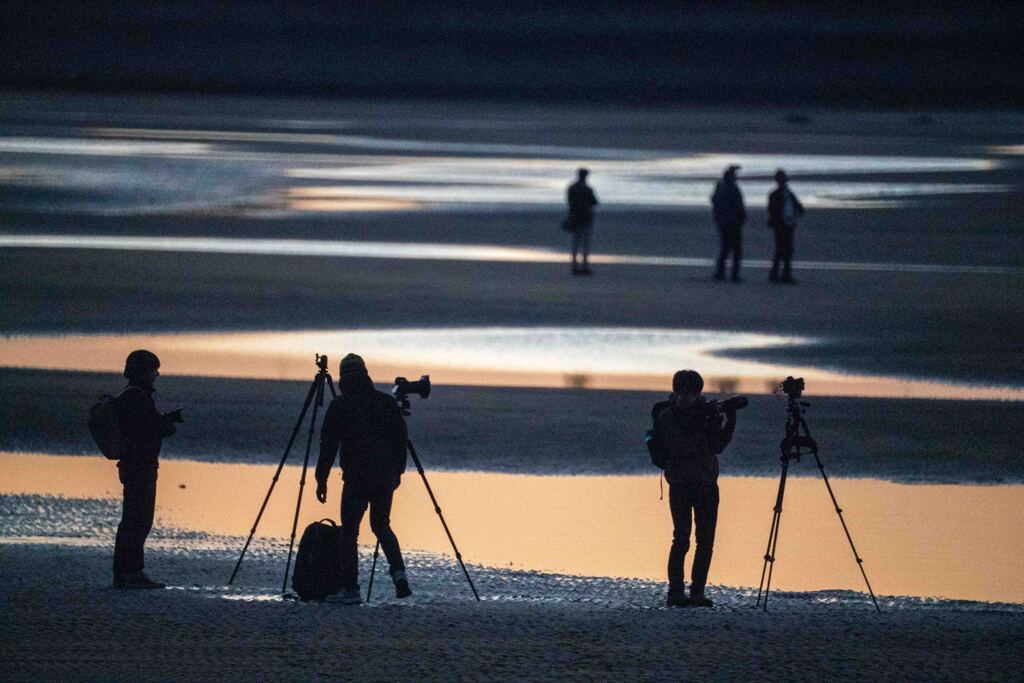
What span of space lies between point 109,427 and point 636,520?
4.20 metres

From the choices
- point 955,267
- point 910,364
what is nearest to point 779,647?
point 910,364

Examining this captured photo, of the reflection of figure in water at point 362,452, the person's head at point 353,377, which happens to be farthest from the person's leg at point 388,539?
the person's head at point 353,377

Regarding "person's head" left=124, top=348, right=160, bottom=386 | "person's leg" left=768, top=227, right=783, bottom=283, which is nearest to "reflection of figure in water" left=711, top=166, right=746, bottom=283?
"person's leg" left=768, top=227, right=783, bottom=283

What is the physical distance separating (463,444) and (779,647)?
6436 millimetres

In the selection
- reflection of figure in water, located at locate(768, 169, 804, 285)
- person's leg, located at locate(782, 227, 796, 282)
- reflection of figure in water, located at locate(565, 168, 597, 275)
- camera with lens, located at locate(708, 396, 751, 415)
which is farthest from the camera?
reflection of figure in water, located at locate(565, 168, 597, 275)

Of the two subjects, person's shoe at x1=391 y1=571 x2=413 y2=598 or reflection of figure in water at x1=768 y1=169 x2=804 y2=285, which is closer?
person's shoe at x1=391 y1=571 x2=413 y2=598

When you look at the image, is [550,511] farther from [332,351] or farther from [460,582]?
[332,351]

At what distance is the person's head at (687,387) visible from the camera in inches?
412

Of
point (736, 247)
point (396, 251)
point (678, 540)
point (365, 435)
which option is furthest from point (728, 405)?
point (396, 251)

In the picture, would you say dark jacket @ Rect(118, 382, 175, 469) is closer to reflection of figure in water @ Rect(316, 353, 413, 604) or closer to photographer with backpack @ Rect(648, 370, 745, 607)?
reflection of figure in water @ Rect(316, 353, 413, 604)

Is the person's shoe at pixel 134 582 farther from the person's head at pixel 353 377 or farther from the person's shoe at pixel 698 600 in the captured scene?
the person's shoe at pixel 698 600

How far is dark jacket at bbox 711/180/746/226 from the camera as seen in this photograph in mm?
27234

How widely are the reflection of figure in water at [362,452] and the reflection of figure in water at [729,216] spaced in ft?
56.5

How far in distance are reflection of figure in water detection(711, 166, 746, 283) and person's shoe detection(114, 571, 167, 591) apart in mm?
17755
